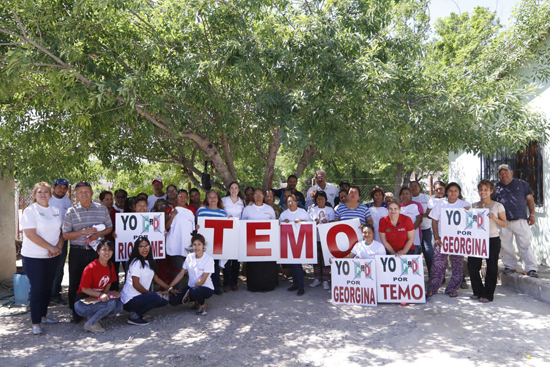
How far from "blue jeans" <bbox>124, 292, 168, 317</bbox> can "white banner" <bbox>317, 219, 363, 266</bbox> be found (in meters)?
2.82

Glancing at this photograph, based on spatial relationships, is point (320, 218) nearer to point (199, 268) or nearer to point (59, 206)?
point (199, 268)

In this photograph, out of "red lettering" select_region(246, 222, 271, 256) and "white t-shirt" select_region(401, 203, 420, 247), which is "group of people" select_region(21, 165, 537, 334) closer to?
"white t-shirt" select_region(401, 203, 420, 247)

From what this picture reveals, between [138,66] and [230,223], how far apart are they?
9.42ft

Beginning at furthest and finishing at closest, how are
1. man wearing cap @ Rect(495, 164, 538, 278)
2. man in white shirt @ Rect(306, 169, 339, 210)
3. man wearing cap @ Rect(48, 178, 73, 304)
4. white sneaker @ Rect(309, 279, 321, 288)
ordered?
man in white shirt @ Rect(306, 169, 339, 210) → white sneaker @ Rect(309, 279, 321, 288) → man wearing cap @ Rect(495, 164, 538, 278) → man wearing cap @ Rect(48, 178, 73, 304)

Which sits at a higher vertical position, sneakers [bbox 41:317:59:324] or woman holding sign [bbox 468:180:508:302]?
woman holding sign [bbox 468:180:508:302]

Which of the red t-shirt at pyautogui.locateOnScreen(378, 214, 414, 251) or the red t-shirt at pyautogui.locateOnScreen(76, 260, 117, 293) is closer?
the red t-shirt at pyautogui.locateOnScreen(76, 260, 117, 293)

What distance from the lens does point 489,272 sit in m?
6.49

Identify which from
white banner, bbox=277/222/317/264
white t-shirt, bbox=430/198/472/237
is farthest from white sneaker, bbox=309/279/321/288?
white t-shirt, bbox=430/198/472/237

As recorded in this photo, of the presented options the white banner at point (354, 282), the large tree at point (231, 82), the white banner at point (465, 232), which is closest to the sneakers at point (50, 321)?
the large tree at point (231, 82)

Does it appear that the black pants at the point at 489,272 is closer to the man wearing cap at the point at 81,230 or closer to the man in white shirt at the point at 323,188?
the man in white shirt at the point at 323,188

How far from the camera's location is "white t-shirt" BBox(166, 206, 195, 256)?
702 centimetres

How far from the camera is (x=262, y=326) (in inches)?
225

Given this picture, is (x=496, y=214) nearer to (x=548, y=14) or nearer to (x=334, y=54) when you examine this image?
(x=334, y=54)

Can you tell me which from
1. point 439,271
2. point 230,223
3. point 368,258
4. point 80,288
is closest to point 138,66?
point 230,223
